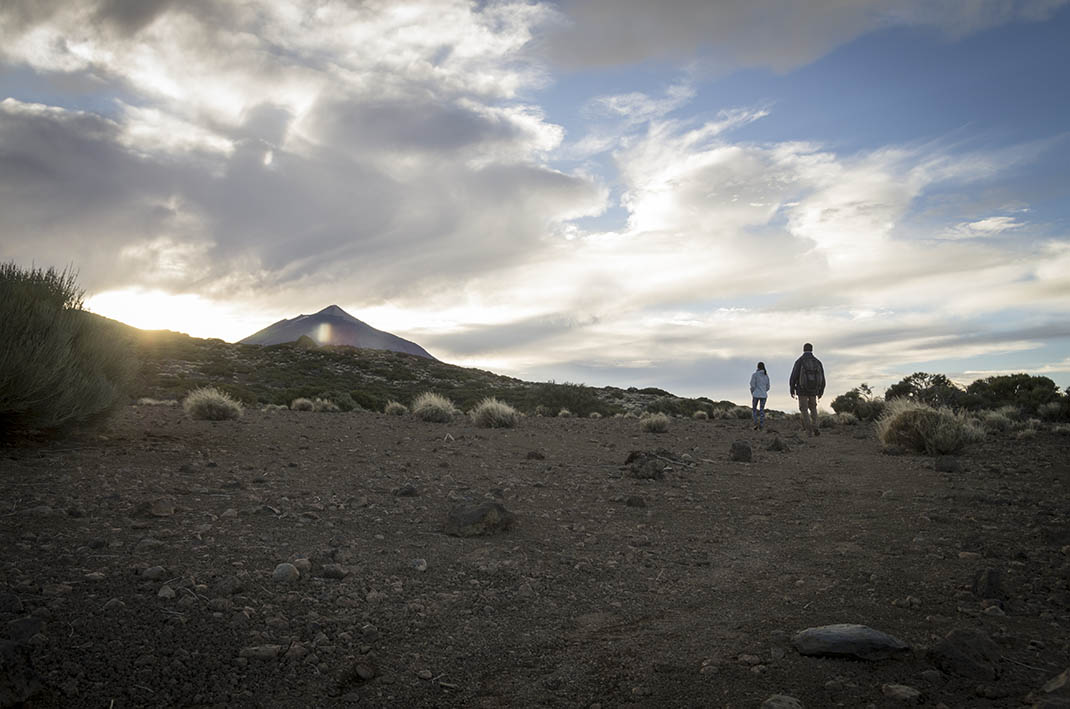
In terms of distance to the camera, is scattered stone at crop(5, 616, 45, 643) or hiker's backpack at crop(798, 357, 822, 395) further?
hiker's backpack at crop(798, 357, 822, 395)

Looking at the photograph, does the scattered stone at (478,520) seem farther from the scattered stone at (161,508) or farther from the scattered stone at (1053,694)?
the scattered stone at (1053,694)

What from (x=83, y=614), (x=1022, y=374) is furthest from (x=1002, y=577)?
(x=1022, y=374)

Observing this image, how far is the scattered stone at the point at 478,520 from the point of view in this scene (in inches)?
229

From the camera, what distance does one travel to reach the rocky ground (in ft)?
10.3

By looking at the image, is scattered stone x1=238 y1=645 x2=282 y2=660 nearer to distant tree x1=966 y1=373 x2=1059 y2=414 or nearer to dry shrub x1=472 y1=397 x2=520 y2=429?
dry shrub x1=472 y1=397 x2=520 y2=429

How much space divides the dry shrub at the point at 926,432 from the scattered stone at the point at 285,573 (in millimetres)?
12055

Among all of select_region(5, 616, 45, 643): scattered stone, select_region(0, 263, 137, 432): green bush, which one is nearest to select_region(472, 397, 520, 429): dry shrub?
select_region(0, 263, 137, 432): green bush

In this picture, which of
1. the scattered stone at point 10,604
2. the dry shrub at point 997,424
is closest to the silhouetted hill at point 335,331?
the dry shrub at point 997,424

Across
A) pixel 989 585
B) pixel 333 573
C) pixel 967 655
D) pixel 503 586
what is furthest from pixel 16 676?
pixel 989 585

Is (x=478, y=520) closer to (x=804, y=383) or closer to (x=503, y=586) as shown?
(x=503, y=586)

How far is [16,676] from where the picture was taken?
111 inches

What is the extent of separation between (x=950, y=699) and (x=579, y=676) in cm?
181

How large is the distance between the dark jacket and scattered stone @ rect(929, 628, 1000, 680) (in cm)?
1497

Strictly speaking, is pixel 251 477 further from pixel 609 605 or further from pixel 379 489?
pixel 609 605
